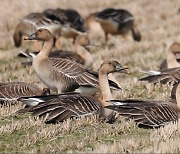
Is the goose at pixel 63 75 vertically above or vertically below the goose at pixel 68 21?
below

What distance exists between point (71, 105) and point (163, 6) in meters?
21.3

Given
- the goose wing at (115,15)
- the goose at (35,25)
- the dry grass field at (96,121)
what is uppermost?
the goose wing at (115,15)

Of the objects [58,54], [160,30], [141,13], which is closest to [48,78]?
[58,54]

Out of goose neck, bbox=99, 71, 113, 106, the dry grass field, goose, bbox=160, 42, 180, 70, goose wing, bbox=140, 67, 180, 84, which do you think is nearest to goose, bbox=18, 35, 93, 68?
the dry grass field

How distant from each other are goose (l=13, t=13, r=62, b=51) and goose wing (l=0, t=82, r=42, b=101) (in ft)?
21.3

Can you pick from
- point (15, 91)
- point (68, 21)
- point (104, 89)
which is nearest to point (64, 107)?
point (104, 89)

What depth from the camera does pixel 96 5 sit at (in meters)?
29.3

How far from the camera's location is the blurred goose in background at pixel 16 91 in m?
10.1

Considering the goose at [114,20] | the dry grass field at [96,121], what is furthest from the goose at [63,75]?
the goose at [114,20]

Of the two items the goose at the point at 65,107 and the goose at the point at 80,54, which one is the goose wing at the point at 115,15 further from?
the goose at the point at 65,107

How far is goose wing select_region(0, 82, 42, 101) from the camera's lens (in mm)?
10079

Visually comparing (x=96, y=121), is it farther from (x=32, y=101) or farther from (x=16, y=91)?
(x=16, y=91)

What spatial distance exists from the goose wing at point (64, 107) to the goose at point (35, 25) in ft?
27.4

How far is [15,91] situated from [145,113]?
2.84m
